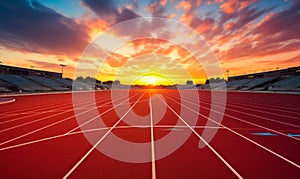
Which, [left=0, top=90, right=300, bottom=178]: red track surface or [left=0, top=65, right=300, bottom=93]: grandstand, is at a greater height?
[left=0, top=65, right=300, bottom=93]: grandstand

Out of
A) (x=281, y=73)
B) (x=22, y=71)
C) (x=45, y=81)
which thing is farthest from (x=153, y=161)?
(x=281, y=73)

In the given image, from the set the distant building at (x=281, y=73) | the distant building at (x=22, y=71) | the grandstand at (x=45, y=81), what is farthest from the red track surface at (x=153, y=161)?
the distant building at (x=281, y=73)

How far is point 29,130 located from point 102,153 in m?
3.96

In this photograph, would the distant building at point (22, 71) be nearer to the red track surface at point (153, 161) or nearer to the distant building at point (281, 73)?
the red track surface at point (153, 161)

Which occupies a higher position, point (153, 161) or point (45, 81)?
point (45, 81)

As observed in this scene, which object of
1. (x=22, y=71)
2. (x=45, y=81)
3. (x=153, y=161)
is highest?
(x=22, y=71)

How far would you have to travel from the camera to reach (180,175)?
3598 millimetres

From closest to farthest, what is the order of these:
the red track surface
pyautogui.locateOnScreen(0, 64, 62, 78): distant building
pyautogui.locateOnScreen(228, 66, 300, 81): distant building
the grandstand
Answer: the red track surface
the grandstand
pyautogui.locateOnScreen(0, 64, 62, 78): distant building
pyautogui.locateOnScreen(228, 66, 300, 81): distant building

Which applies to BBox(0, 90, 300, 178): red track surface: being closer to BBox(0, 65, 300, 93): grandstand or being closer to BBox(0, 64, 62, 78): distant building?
BBox(0, 65, 300, 93): grandstand

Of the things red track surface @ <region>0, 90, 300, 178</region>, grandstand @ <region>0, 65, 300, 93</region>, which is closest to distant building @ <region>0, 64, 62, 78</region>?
grandstand @ <region>0, 65, 300, 93</region>

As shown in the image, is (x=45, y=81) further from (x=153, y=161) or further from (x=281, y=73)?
(x=281, y=73)

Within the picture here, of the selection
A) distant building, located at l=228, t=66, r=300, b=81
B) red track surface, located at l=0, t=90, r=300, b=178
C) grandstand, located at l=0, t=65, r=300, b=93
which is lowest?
red track surface, located at l=0, t=90, r=300, b=178

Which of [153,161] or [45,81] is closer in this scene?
[153,161]

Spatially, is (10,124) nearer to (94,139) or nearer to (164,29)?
(94,139)
